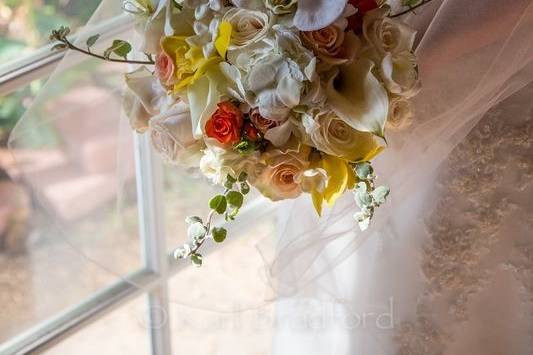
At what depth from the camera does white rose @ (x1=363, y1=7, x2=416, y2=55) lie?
27.1 inches

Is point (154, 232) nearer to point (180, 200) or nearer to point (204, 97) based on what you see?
point (180, 200)

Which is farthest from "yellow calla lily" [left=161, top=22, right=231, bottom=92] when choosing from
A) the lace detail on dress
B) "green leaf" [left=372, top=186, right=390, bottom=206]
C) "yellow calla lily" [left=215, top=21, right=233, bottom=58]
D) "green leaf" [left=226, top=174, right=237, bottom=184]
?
the lace detail on dress

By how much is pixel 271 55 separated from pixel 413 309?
48 centimetres

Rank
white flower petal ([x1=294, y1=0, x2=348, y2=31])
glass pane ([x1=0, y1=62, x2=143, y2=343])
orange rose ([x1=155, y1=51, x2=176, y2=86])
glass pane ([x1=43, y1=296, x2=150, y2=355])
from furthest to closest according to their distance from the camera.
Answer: glass pane ([x1=43, y1=296, x2=150, y2=355])
glass pane ([x1=0, y1=62, x2=143, y2=343])
orange rose ([x1=155, y1=51, x2=176, y2=86])
white flower petal ([x1=294, y1=0, x2=348, y2=31])

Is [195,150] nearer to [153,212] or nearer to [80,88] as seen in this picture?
[80,88]

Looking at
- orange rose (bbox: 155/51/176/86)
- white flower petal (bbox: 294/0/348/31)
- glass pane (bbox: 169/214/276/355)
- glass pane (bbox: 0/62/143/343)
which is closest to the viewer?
white flower petal (bbox: 294/0/348/31)

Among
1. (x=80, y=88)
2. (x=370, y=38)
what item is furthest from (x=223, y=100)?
(x=80, y=88)

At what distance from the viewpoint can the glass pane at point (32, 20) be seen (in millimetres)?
954

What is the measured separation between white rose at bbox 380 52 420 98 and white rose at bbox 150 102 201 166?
224 mm

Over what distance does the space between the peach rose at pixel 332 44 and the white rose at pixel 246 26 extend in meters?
0.04

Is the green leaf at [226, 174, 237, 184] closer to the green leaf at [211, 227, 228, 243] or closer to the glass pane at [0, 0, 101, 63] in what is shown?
the green leaf at [211, 227, 228, 243]

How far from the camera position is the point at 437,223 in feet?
2.93

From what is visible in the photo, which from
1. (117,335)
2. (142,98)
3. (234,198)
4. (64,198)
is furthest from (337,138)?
(117,335)

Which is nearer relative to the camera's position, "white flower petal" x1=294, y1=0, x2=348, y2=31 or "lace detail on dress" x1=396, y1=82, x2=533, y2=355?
"white flower petal" x1=294, y1=0, x2=348, y2=31
